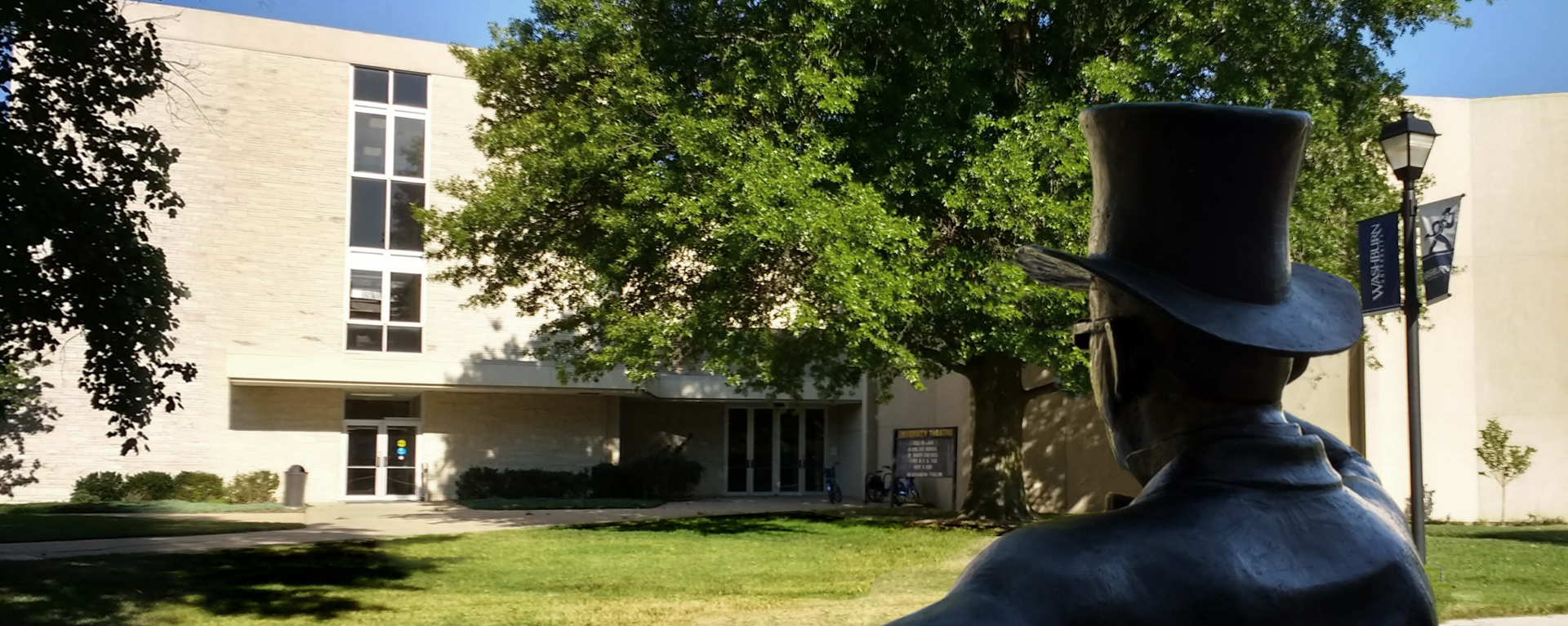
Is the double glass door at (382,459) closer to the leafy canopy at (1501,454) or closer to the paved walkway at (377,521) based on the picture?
the paved walkway at (377,521)

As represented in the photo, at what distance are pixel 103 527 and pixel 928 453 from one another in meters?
14.5

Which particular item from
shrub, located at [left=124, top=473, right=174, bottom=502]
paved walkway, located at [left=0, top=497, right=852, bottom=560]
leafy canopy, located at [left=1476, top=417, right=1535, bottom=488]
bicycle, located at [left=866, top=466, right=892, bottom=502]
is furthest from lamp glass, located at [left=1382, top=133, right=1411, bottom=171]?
shrub, located at [left=124, top=473, right=174, bottom=502]

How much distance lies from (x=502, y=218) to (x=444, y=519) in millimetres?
7728

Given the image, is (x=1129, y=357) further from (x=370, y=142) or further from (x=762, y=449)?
(x=762, y=449)

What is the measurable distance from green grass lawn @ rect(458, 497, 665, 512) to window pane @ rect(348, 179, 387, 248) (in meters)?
6.99

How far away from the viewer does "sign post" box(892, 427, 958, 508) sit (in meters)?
23.8

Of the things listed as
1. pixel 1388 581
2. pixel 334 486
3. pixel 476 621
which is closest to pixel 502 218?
pixel 476 621

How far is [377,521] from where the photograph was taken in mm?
23156

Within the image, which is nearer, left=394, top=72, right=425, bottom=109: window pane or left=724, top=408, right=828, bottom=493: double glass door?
left=394, top=72, right=425, bottom=109: window pane

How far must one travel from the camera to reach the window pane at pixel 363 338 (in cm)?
3081

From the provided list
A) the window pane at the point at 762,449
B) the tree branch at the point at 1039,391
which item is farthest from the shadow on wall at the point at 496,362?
the tree branch at the point at 1039,391

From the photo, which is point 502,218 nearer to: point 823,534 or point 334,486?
point 823,534

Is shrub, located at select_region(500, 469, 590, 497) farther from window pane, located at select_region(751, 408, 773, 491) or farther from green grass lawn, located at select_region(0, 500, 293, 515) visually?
window pane, located at select_region(751, 408, 773, 491)

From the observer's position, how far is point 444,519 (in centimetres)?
2367
